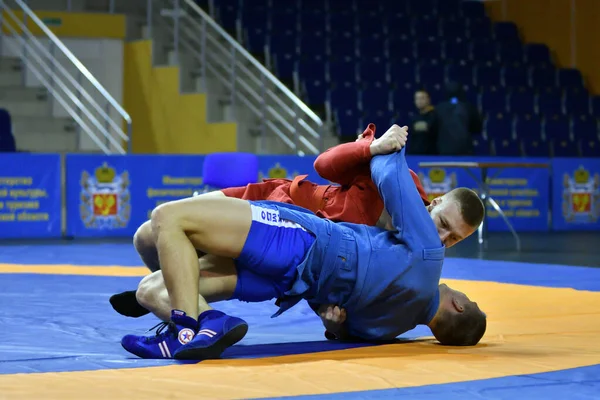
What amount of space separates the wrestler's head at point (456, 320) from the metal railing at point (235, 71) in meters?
9.36

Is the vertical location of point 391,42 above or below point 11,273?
above

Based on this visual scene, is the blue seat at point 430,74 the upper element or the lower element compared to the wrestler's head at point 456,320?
upper

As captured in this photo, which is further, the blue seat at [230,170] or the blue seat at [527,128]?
the blue seat at [527,128]

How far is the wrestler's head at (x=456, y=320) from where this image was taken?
12.9 ft

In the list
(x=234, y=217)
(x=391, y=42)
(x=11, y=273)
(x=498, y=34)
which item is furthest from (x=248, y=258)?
(x=498, y=34)

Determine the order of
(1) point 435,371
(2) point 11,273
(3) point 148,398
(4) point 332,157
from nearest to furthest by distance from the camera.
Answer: (3) point 148,398 < (1) point 435,371 < (4) point 332,157 < (2) point 11,273

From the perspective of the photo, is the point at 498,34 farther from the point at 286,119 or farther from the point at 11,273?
the point at 11,273

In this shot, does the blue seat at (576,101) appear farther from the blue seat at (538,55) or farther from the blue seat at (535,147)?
the blue seat at (535,147)

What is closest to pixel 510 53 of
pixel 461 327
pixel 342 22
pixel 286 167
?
pixel 342 22

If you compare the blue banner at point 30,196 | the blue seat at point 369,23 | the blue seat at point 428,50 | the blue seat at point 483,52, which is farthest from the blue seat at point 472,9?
the blue banner at point 30,196

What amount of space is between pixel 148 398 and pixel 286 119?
1187 cm

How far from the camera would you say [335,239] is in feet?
12.2

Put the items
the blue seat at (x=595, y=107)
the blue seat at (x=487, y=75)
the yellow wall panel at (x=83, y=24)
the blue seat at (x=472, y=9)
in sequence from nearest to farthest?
the yellow wall panel at (x=83, y=24) < the blue seat at (x=487, y=75) < the blue seat at (x=595, y=107) < the blue seat at (x=472, y=9)

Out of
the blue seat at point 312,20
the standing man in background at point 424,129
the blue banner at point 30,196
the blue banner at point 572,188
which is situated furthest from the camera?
the blue seat at point 312,20
